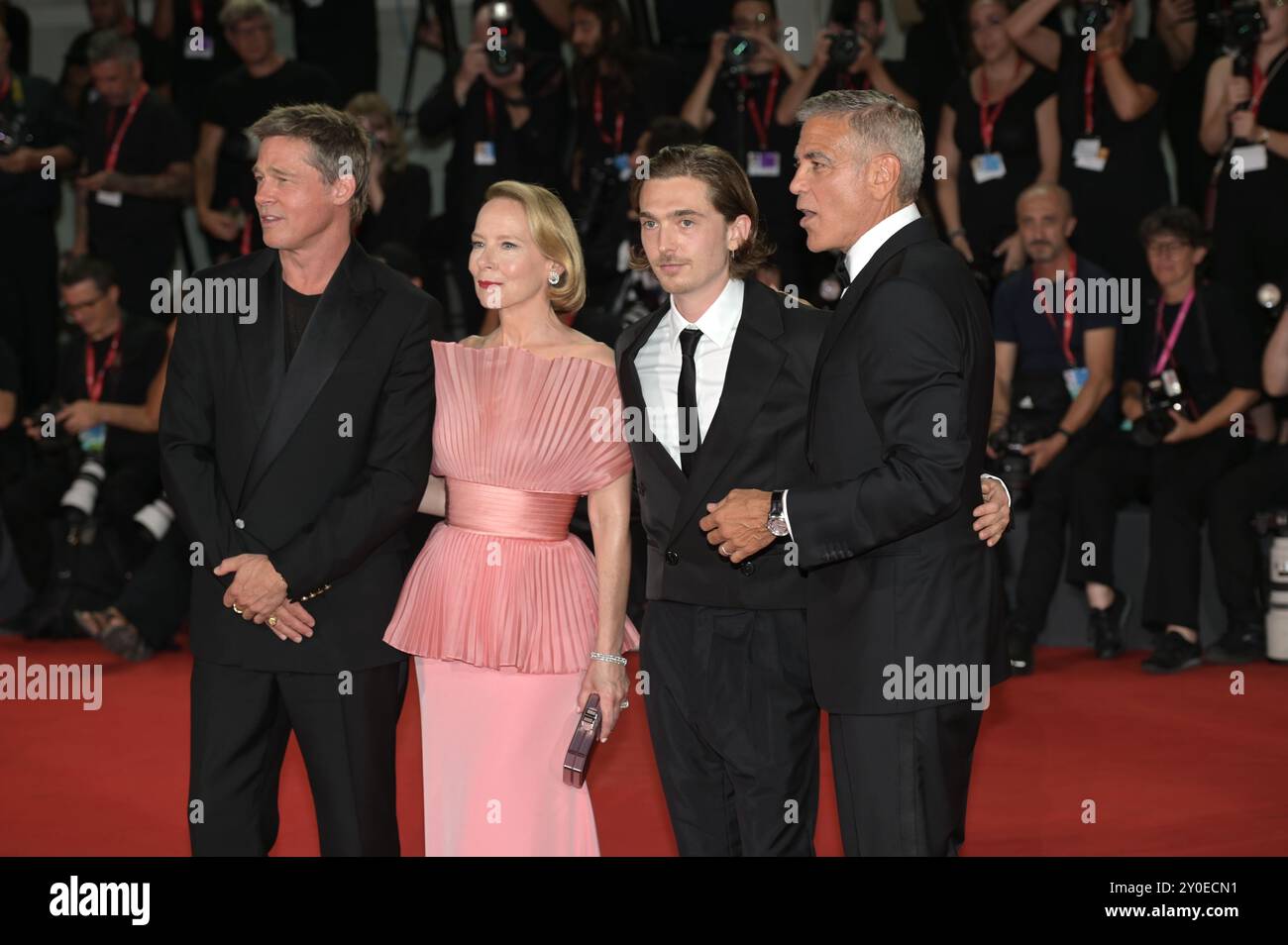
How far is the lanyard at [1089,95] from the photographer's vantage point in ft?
23.4

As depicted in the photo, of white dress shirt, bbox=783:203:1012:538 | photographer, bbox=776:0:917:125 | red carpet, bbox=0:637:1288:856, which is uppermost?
photographer, bbox=776:0:917:125

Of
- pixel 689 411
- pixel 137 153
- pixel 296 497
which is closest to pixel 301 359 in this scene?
pixel 296 497

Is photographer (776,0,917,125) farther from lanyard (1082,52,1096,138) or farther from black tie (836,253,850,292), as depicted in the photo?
black tie (836,253,850,292)

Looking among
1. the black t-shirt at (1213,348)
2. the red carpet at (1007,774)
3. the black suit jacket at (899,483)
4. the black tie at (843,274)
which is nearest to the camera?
the black suit jacket at (899,483)

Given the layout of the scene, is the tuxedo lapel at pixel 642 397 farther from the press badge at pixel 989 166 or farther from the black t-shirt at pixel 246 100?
the black t-shirt at pixel 246 100

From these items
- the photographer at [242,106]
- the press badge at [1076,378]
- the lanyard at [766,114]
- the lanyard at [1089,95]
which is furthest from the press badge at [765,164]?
the photographer at [242,106]

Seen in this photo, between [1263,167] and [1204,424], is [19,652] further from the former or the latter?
[1263,167]

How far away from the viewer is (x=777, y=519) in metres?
2.55

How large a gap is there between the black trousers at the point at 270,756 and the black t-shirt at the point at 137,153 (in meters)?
5.48

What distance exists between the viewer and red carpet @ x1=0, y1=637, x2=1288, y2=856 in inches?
166

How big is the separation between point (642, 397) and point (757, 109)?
186 inches

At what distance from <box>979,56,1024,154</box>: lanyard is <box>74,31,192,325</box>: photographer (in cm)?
382

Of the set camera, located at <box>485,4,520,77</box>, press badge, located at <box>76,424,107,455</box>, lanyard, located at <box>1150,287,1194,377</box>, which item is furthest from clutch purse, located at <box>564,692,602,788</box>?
camera, located at <box>485,4,520,77</box>

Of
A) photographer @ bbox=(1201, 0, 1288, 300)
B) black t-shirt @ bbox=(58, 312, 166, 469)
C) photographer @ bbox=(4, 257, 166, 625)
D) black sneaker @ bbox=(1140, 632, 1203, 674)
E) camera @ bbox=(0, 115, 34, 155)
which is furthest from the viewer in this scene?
camera @ bbox=(0, 115, 34, 155)
